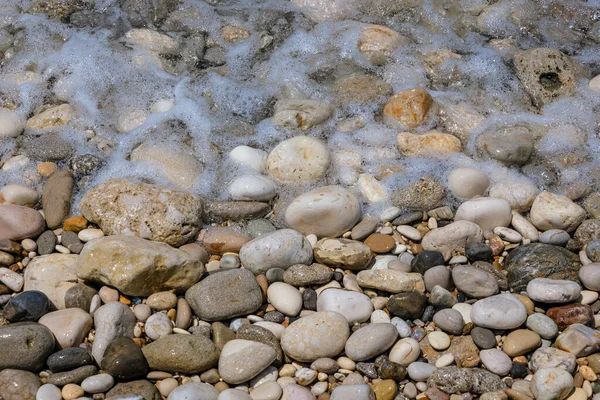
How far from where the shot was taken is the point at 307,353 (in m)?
3.04

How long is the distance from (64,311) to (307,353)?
1332mm

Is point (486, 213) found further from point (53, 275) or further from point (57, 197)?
point (57, 197)

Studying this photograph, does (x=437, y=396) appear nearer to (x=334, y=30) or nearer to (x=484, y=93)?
(x=484, y=93)

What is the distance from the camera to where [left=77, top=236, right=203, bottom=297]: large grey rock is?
3242 mm

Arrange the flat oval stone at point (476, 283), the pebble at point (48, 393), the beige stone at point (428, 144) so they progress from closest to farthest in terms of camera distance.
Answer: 1. the pebble at point (48, 393)
2. the flat oval stone at point (476, 283)
3. the beige stone at point (428, 144)

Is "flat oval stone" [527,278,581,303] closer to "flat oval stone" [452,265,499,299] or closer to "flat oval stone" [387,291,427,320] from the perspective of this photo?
"flat oval stone" [452,265,499,299]

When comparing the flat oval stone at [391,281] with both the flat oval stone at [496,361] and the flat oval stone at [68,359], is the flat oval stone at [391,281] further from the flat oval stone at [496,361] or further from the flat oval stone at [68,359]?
the flat oval stone at [68,359]

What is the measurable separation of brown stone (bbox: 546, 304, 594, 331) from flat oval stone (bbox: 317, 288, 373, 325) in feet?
3.32

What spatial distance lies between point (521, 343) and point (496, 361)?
0.17 m

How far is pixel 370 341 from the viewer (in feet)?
10.0

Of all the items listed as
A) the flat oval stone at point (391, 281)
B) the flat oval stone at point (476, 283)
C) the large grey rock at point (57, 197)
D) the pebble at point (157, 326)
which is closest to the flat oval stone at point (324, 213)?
the flat oval stone at point (391, 281)

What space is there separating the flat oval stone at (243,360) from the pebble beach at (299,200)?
1 centimetres

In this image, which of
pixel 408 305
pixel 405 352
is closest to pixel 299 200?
pixel 408 305

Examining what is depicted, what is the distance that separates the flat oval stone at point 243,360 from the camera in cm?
296
